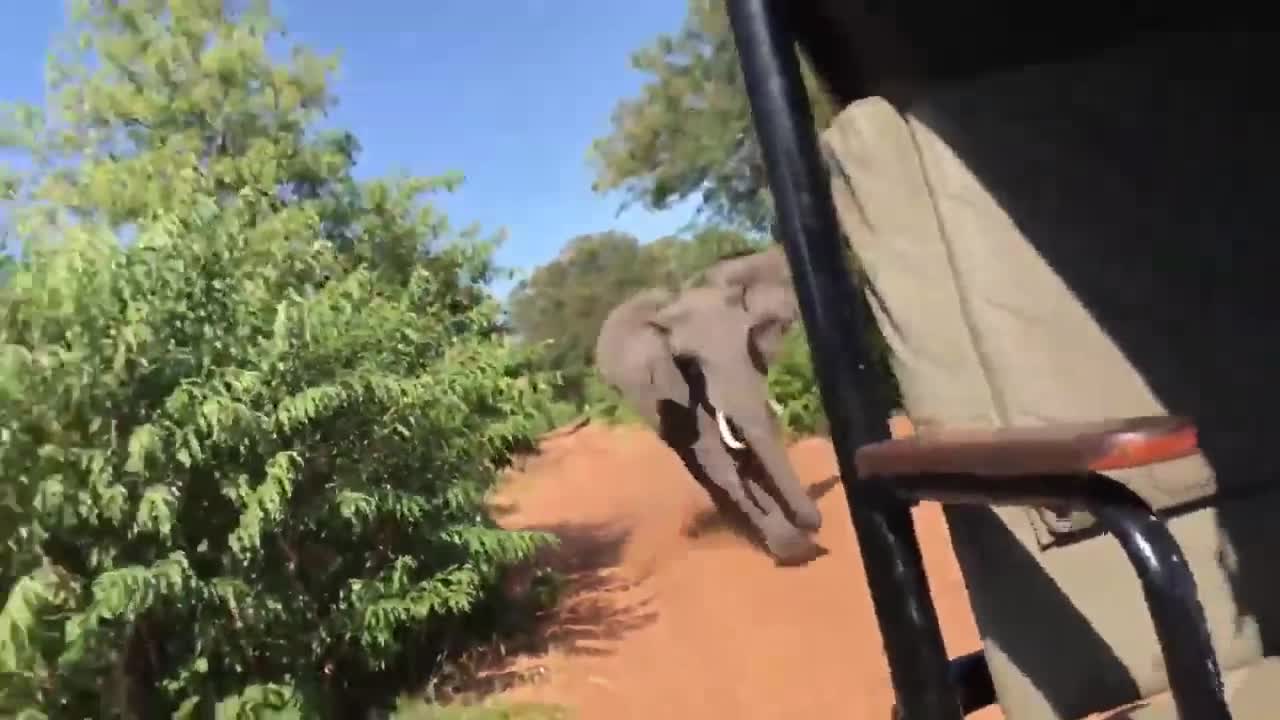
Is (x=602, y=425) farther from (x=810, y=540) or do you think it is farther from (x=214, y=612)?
(x=214, y=612)

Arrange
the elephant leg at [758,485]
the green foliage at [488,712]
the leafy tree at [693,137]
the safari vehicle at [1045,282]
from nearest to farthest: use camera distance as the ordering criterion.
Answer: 1. the safari vehicle at [1045,282]
2. the green foliage at [488,712]
3. the elephant leg at [758,485]
4. the leafy tree at [693,137]

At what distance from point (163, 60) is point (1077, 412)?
22.6 ft

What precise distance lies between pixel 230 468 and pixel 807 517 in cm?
270

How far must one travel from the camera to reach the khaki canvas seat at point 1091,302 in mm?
1036

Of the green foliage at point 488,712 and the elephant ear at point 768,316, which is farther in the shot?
the elephant ear at point 768,316

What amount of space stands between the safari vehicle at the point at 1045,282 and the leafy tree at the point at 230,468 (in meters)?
2.56

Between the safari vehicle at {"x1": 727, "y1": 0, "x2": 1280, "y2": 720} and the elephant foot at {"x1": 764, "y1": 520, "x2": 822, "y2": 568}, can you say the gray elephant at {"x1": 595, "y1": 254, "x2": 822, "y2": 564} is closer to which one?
the elephant foot at {"x1": 764, "y1": 520, "x2": 822, "y2": 568}

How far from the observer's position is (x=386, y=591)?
417 centimetres

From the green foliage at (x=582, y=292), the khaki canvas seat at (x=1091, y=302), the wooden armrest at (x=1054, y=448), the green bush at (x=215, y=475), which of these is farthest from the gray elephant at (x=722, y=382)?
the green foliage at (x=582, y=292)

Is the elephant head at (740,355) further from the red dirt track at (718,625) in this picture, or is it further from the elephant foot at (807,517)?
the red dirt track at (718,625)

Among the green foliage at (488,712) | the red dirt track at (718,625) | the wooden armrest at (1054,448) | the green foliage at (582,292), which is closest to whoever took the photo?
the wooden armrest at (1054,448)

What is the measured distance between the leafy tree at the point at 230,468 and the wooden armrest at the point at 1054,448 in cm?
277

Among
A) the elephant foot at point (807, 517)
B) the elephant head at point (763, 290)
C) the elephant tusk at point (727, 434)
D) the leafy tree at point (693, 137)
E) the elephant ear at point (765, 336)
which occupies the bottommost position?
the elephant foot at point (807, 517)

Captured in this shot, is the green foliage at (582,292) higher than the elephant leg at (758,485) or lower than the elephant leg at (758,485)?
higher
